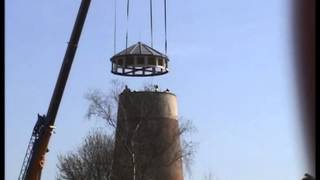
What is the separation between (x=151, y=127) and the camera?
47875mm

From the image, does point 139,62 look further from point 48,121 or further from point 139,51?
point 48,121

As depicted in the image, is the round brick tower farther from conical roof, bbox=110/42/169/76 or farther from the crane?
the crane

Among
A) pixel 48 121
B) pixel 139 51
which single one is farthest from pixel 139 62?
pixel 48 121

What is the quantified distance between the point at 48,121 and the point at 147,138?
65.6 ft

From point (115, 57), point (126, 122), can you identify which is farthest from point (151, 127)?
point (115, 57)

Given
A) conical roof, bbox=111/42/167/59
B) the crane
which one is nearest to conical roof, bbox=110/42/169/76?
conical roof, bbox=111/42/167/59

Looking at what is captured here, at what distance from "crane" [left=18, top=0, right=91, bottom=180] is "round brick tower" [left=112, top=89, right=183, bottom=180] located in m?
17.7

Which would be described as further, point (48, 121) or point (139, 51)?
point (139, 51)

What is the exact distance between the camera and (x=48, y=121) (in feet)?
92.2

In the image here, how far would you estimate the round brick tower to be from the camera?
4666 centimetres

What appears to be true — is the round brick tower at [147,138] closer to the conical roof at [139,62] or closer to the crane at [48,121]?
the conical roof at [139,62]

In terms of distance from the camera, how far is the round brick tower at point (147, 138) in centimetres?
4666

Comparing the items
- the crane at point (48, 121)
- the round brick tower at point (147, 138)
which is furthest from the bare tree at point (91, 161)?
the crane at point (48, 121)

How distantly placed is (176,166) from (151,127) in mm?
3045
